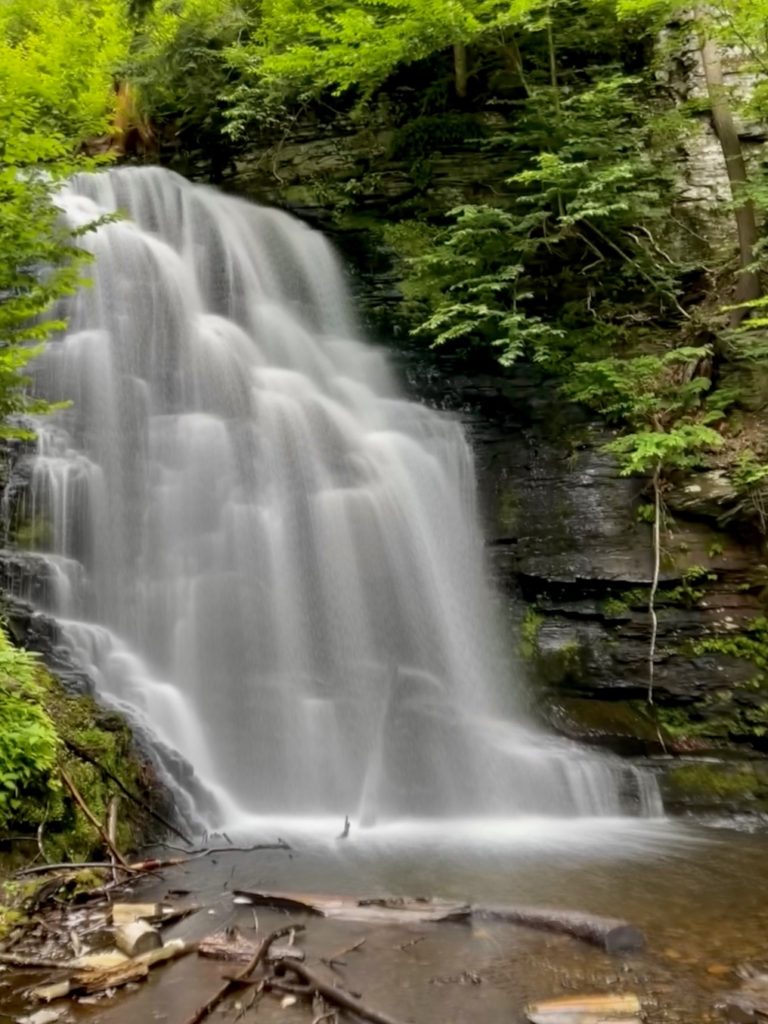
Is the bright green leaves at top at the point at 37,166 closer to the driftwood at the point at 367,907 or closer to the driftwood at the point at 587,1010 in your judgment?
the driftwood at the point at 367,907

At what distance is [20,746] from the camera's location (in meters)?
4.78

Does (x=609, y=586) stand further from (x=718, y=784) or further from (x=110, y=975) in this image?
(x=110, y=975)

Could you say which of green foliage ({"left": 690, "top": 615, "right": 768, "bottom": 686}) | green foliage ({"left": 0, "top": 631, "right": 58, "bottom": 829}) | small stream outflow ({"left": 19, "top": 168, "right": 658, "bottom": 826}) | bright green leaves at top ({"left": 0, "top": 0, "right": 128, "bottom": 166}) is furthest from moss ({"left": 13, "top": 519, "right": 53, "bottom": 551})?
green foliage ({"left": 690, "top": 615, "right": 768, "bottom": 686})

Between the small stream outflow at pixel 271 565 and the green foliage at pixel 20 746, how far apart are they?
1.41m

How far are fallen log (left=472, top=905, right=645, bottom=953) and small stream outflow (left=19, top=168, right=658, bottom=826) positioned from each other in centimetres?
287

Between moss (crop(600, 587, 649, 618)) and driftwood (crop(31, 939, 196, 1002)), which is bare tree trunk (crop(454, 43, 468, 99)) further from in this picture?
driftwood (crop(31, 939, 196, 1002))

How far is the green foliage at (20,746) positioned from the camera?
15.5 feet

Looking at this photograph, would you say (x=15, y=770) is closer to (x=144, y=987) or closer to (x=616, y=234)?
(x=144, y=987)

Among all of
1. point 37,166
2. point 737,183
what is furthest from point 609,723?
point 37,166

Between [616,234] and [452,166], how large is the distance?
3.41m

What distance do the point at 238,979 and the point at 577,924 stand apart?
5.68ft

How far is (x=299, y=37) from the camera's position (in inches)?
523

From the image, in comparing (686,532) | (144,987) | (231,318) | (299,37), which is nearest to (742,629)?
(686,532)

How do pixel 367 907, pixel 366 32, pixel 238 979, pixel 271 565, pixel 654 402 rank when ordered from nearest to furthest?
pixel 238 979
pixel 367 907
pixel 271 565
pixel 654 402
pixel 366 32
